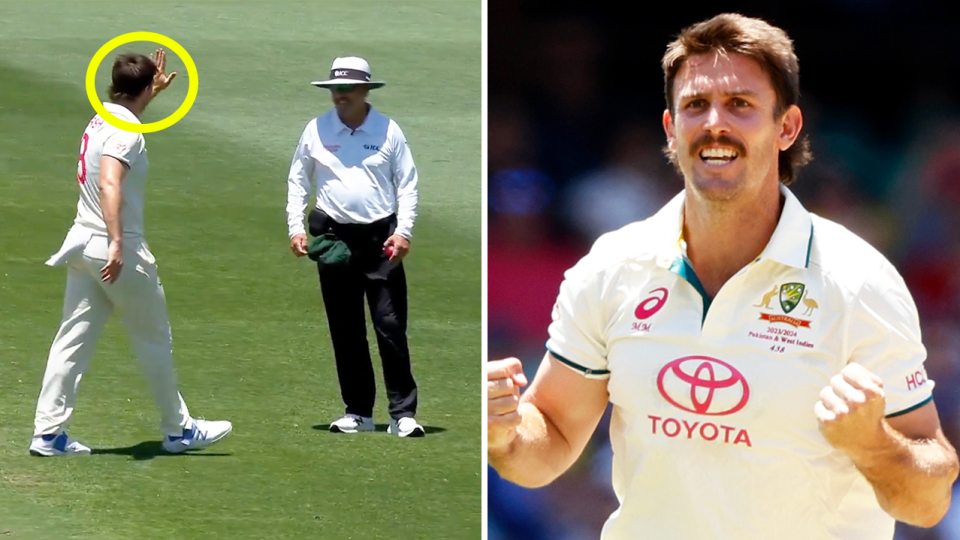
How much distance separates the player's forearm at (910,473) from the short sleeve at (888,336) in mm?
86

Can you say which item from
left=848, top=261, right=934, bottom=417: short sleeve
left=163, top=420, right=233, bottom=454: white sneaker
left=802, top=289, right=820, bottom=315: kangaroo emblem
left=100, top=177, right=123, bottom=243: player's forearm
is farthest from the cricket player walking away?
left=848, top=261, right=934, bottom=417: short sleeve

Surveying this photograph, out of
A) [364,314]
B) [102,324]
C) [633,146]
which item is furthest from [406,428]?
[633,146]

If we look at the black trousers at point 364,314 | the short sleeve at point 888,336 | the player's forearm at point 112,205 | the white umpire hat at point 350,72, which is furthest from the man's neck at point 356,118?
the short sleeve at point 888,336

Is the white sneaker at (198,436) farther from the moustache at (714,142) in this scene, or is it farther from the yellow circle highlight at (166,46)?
the moustache at (714,142)

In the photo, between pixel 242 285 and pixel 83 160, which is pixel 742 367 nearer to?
pixel 83 160

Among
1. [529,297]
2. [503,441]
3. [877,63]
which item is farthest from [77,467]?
[877,63]

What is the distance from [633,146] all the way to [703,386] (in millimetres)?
2902

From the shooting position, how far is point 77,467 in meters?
4.46

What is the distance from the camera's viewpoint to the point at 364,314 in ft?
14.9

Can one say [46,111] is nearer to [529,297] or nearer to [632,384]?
[529,297]

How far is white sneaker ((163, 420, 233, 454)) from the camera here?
4.52 m

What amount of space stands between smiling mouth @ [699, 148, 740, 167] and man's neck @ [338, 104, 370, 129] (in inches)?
97.3

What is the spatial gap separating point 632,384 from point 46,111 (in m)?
4.41

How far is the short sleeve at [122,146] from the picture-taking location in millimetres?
4082
